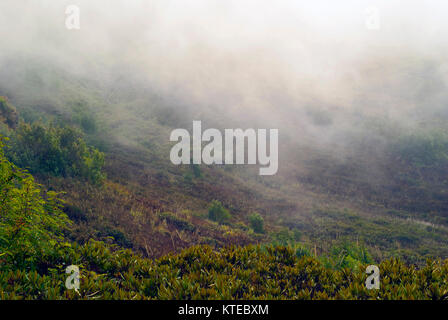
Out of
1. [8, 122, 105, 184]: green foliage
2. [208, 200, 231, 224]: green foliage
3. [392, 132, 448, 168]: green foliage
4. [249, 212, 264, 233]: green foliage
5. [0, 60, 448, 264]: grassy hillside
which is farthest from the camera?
[392, 132, 448, 168]: green foliage

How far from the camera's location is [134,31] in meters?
58.8

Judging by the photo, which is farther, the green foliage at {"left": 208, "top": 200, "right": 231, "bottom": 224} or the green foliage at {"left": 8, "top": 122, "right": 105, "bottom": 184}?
the green foliage at {"left": 208, "top": 200, "right": 231, "bottom": 224}

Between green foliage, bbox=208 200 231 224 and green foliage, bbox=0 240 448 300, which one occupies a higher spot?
green foliage, bbox=208 200 231 224

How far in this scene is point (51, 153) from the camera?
14.4 metres

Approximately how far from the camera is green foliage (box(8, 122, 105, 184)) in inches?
548

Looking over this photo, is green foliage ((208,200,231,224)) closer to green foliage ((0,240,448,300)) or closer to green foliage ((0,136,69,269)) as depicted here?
green foliage ((0,240,448,300))

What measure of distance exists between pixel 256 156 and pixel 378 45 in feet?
130

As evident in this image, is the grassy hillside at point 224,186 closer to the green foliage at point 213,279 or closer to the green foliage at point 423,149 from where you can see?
the green foliage at point 423,149

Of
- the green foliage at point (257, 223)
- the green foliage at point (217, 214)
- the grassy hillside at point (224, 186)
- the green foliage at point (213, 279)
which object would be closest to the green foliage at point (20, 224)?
the green foliage at point (213, 279)

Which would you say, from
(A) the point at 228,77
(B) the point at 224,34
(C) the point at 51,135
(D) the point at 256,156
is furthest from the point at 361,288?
(B) the point at 224,34

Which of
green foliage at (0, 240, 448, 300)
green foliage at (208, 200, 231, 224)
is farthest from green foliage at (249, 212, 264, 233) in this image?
green foliage at (0, 240, 448, 300)

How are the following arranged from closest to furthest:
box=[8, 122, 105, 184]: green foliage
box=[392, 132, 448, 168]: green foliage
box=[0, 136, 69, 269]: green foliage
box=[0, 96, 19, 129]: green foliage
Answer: box=[0, 136, 69, 269]: green foliage, box=[8, 122, 105, 184]: green foliage, box=[0, 96, 19, 129]: green foliage, box=[392, 132, 448, 168]: green foliage

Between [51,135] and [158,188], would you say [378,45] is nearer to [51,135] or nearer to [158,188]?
[158,188]
